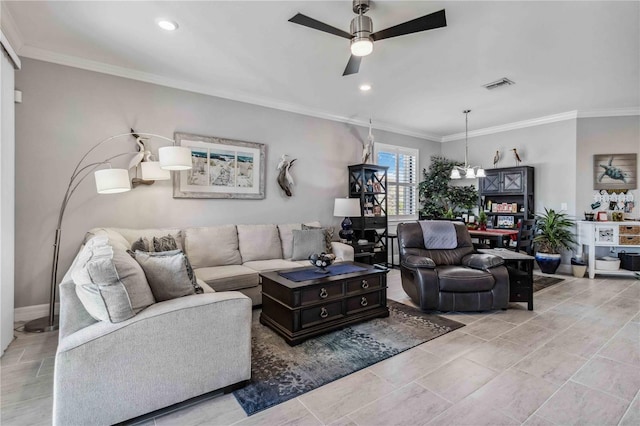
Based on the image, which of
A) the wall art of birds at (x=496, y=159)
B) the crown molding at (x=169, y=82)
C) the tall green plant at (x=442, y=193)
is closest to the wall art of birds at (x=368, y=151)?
the crown molding at (x=169, y=82)

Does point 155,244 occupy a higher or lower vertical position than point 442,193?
lower

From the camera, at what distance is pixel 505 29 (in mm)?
2809

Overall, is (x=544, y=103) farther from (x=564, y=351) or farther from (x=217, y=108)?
(x=217, y=108)

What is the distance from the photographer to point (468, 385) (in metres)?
2.10

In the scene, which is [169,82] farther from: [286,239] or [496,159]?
[496,159]

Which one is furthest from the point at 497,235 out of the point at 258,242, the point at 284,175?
the point at 258,242

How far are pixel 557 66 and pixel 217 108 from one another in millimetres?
4131

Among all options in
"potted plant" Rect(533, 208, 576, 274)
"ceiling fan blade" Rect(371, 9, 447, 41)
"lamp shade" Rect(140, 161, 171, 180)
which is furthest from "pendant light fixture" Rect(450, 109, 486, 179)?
"lamp shade" Rect(140, 161, 171, 180)

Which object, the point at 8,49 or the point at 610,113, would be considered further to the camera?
the point at 610,113

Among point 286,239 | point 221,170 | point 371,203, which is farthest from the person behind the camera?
point 371,203

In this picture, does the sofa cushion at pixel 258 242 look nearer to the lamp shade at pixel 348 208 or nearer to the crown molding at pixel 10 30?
the lamp shade at pixel 348 208

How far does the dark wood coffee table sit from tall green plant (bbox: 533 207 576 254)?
146 inches

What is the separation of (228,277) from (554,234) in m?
5.21

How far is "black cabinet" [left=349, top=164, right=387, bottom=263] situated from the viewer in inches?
215
